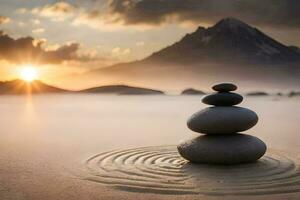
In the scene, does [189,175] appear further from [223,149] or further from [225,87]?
[225,87]

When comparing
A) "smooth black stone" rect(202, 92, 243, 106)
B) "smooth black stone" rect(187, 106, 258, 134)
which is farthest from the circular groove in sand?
"smooth black stone" rect(202, 92, 243, 106)

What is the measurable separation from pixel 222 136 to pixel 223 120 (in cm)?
58

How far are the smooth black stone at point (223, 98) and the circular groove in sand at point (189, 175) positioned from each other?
2034mm

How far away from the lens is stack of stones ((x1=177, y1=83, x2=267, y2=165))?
1627 cm

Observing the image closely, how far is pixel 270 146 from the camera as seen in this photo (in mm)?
21562

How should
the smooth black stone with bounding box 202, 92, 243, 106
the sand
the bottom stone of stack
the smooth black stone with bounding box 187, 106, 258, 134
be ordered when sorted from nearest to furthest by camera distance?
the sand
the bottom stone of stack
the smooth black stone with bounding box 187, 106, 258, 134
the smooth black stone with bounding box 202, 92, 243, 106

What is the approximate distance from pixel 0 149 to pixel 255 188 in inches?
472

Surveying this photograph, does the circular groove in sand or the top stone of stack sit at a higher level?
the top stone of stack

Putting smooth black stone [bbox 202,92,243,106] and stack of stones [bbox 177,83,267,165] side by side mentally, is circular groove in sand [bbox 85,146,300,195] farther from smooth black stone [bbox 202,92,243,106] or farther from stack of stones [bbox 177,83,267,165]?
smooth black stone [bbox 202,92,243,106]

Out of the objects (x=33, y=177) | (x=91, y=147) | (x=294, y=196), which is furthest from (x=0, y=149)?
(x=294, y=196)

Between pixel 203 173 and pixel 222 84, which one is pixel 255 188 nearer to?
pixel 203 173

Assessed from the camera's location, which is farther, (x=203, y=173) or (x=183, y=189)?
(x=203, y=173)

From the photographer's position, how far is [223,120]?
54.1 feet

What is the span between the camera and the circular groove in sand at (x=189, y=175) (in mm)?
13258
